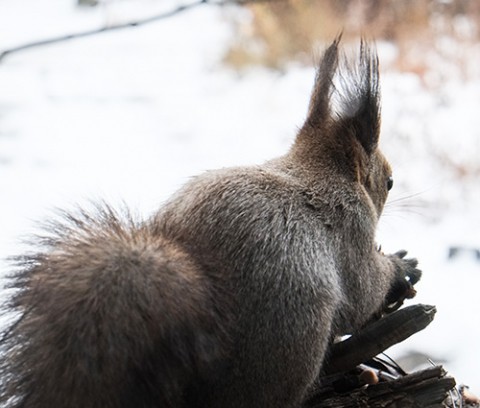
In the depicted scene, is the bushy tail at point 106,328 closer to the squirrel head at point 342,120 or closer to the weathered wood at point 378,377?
the weathered wood at point 378,377

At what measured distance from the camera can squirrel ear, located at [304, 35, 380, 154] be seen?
171 centimetres

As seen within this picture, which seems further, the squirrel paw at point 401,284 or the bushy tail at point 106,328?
the squirrel paw at point 401,284

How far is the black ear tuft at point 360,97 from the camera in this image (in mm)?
1709

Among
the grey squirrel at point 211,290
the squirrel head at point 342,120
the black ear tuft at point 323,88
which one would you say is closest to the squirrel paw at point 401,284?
the grey squirrel at point 211,290

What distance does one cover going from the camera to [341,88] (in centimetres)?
174

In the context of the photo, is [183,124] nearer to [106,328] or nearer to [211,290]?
[211,290]

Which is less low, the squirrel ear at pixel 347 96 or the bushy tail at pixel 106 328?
the squirrel ear at pixel 347 96

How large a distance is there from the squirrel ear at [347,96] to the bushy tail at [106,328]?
21.3 inches

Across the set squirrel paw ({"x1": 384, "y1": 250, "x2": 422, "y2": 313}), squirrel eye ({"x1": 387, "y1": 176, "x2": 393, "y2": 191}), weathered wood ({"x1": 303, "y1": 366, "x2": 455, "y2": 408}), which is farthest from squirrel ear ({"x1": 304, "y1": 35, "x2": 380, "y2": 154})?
weathered wood ({"x1": 303, "y1": 366, "x2": 455, "y2": 408})

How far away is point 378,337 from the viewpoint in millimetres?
1567

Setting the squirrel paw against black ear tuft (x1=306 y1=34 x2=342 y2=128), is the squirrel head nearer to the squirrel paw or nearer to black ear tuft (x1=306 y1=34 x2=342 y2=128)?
black ear tuft (x1=306 y1=34 x2=342 y2=128)

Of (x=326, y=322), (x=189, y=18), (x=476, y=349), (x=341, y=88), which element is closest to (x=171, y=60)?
(x=189, y=18)

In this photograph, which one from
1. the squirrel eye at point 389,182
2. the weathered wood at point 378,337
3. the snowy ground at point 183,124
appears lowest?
the weathered wood at point 378,337

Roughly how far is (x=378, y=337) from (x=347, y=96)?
474 mm
